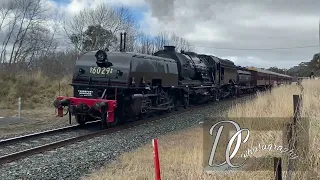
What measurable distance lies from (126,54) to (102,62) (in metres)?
0.86

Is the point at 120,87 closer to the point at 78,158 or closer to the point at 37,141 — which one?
the point at 37,141

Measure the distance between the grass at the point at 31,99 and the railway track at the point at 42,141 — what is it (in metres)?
1.96

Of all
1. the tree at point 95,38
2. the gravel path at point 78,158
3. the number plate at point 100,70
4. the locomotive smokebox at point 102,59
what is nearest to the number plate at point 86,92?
the number plate at point 100,70

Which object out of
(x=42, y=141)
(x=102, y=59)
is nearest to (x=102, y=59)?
(x=102, y=59)

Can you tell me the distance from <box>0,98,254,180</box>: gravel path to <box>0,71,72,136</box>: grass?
3946mm

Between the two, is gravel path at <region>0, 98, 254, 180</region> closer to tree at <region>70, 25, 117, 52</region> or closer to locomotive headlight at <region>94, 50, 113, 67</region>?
locomotive headlight at <region>94, 50, 113, 67</region>

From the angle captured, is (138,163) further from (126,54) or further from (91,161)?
(126,54)

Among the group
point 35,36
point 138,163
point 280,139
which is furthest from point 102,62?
point 35,36

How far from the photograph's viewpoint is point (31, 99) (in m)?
21.1

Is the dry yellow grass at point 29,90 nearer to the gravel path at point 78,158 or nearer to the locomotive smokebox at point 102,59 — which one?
the locomotive smokebox at point 102,59

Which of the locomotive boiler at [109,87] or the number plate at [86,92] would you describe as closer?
the locomotive boiler at [109,87]

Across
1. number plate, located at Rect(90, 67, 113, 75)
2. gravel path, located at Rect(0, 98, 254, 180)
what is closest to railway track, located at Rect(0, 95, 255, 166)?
gravel path, located at Rect(0, 98, 254, 180)

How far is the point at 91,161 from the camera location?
763 centimetres

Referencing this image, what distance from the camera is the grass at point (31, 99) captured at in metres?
14.1
